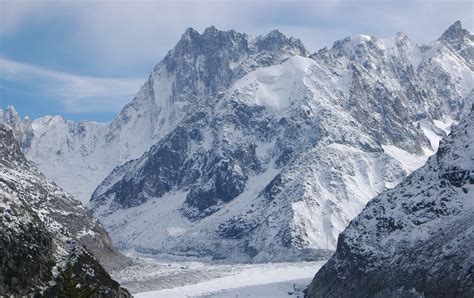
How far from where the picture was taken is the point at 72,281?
8050 cm

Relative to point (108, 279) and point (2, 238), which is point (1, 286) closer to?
point (2, 238)

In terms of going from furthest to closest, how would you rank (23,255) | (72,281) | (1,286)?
(23,255) < (1,286) < (72,281)

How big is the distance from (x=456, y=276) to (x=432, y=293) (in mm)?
8277

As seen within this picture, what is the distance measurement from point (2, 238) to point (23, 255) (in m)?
5.18

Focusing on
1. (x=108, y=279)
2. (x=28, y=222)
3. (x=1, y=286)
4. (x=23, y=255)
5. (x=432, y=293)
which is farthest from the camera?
(x=432, y=293)

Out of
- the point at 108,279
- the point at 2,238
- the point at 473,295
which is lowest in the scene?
the point at 473,295

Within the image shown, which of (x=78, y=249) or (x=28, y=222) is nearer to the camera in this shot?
(x=28, y=222)

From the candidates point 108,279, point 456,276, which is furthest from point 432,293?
point 108,279

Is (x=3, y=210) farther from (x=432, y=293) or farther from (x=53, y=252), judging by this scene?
(x=432, y=293)

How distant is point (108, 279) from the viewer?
180375mm

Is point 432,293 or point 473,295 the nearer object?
point 473,295

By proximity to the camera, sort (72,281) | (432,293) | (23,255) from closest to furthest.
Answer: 1. (72,281)
2. (23,255)
3. (432,293)

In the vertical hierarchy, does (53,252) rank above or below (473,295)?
above

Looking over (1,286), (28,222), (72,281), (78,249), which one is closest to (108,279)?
(78,249)
